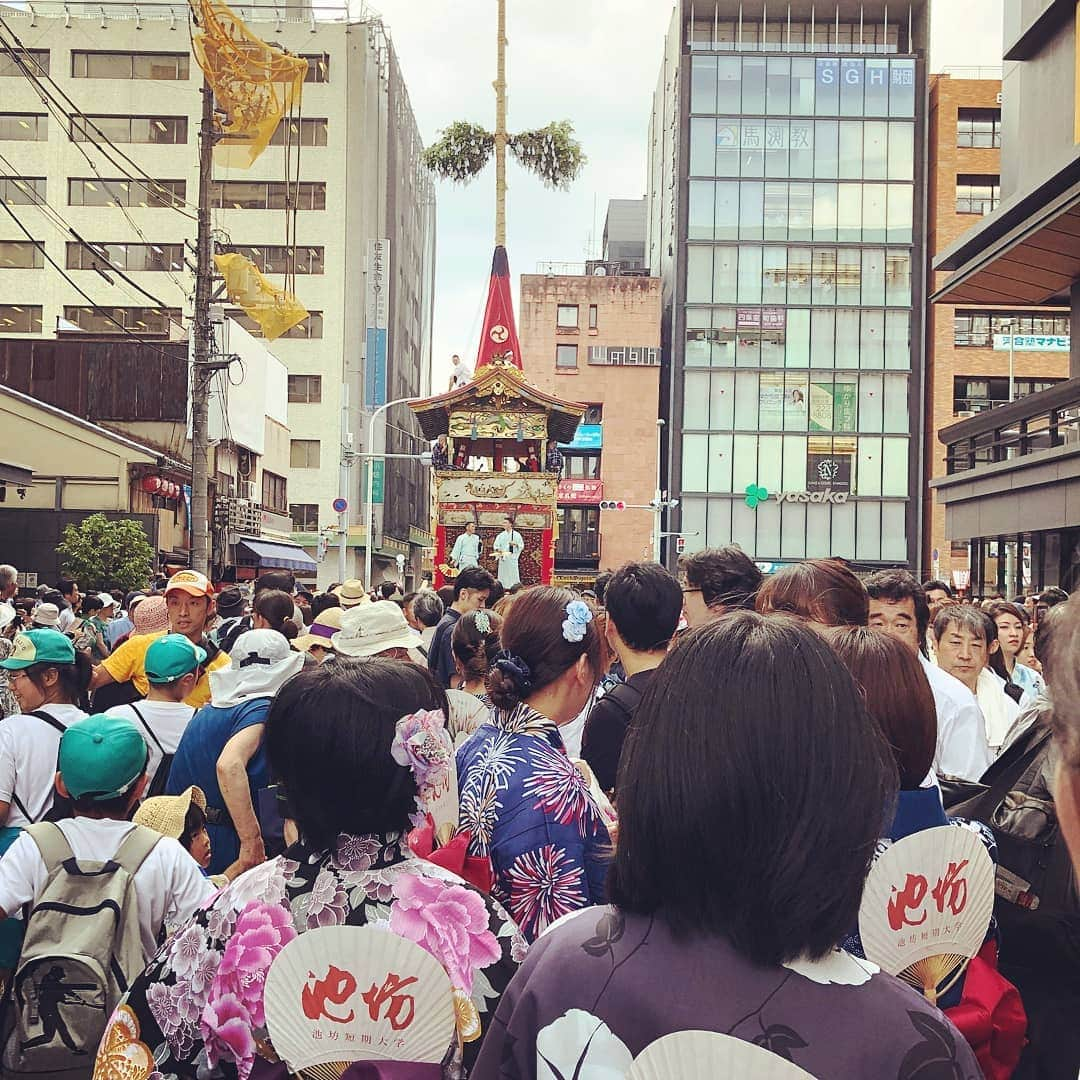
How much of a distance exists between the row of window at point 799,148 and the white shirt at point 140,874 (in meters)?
50.3

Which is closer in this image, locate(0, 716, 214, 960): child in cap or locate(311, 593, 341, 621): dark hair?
locate(0, 716, 214, 960): child in cap

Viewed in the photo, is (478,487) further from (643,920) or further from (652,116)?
(652,116)

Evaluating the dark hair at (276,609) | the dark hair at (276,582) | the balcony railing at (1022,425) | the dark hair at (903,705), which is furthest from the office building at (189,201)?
the dark hair at (903,705)

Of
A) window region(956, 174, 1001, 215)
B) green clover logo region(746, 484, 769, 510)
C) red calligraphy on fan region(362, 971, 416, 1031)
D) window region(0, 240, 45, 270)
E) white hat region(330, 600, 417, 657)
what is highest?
window region(956, 174, 1001, 215)

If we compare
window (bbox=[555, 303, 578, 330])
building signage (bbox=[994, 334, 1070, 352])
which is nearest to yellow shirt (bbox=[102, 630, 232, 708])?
building signage (bbox=[994, 334, 1070, 352])

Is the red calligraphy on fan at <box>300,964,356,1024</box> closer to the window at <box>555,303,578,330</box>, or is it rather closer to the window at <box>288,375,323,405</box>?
the window at <box>288,375,323,405</box>

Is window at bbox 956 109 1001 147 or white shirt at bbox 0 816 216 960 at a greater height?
window at bbox 956 109 1001 147

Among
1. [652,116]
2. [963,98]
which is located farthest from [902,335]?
[652,116]

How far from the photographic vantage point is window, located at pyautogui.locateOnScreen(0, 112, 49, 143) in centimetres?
4691

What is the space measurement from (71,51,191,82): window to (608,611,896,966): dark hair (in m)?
52.0

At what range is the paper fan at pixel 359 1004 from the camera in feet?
6.46

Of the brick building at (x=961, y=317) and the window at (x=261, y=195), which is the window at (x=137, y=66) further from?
the brick building at (x=961, y=317)

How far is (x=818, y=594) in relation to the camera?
409 centimetres

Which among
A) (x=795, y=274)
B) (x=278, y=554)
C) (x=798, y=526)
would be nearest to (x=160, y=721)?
(x=278, y=554)
